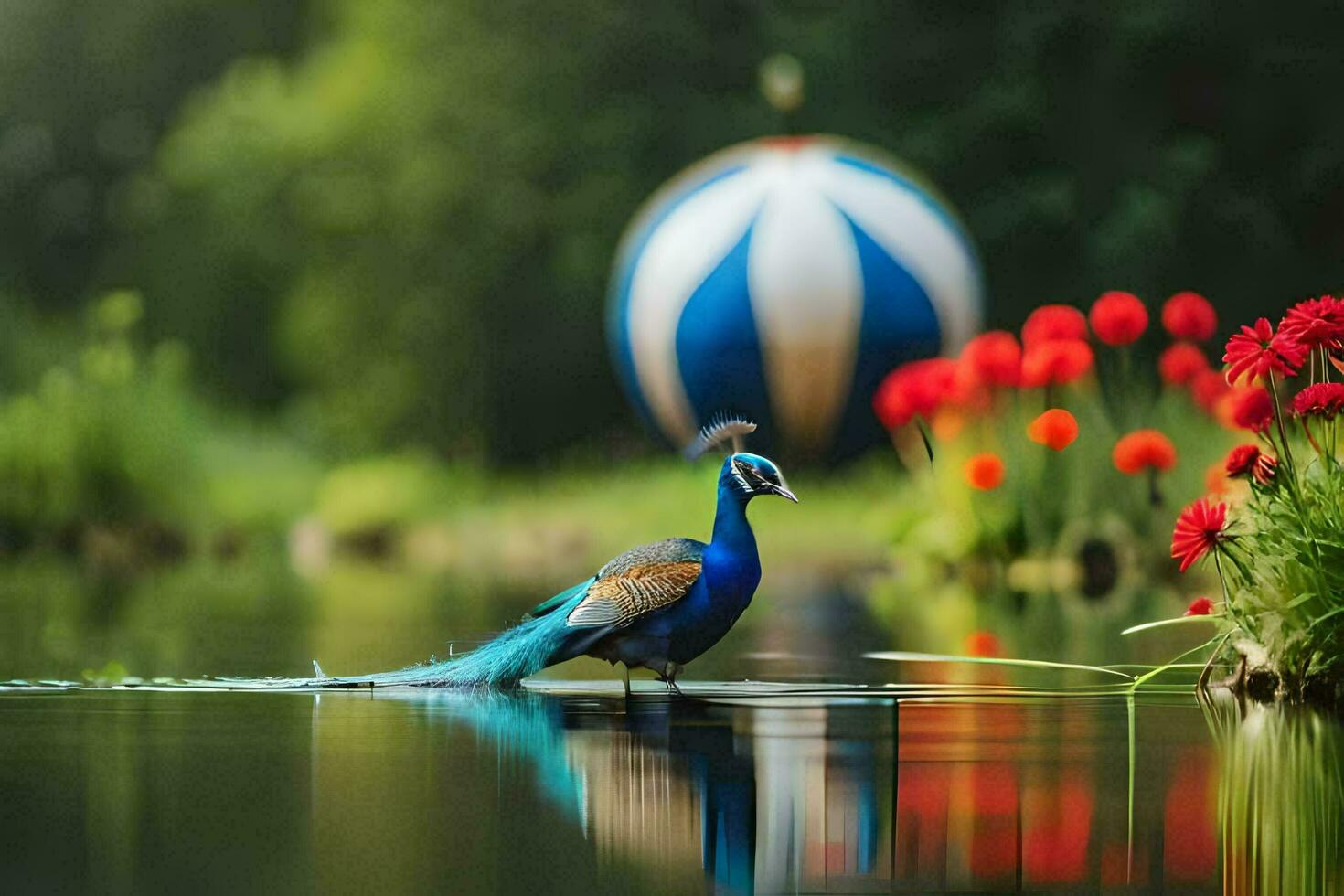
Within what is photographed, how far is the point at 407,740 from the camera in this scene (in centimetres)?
513

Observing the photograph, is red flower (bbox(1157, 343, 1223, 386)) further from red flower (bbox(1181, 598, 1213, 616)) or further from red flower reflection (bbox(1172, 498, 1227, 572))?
red flower reflection (bbox(1172, 498, 1227, 572))

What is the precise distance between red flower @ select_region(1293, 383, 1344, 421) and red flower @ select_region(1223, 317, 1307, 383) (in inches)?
4.4

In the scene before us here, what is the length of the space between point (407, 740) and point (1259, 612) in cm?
216

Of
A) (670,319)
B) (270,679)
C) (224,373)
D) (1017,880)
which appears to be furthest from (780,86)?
(1017,880)

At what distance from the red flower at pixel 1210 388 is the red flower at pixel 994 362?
34.0 inches

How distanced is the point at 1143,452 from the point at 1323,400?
16.4ft

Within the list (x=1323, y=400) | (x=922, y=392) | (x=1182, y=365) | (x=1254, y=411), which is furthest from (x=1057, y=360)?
(x=1323, y=400)

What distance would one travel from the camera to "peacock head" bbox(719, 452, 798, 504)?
18.9 feet

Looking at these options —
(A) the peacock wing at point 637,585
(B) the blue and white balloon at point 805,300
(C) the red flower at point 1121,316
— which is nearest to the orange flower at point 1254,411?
(A) the peacock wing at point 637,585

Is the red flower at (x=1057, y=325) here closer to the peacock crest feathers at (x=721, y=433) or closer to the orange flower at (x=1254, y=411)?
the orange flower at (x=1254, y=411)

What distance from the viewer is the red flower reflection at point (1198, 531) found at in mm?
5527

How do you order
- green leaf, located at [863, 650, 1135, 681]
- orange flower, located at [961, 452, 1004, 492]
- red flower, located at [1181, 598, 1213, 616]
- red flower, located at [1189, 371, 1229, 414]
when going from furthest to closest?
orange flower, located at [961, 452, 1004, 492], red flower, located at [1189, 371, 1229, 414], green leaf, located at [863, 650, 1135, 681], red flower, located at [1181, 598, 1213, 616]

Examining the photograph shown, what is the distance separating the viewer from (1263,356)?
5535 millimetres

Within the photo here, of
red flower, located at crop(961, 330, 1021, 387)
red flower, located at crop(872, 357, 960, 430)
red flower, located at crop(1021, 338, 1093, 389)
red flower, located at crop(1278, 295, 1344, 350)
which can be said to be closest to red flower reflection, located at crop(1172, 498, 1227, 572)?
red flower, located at crop(1278, 295, 1344, 350)
